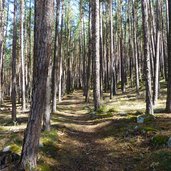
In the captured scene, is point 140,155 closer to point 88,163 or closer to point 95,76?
point 88,163

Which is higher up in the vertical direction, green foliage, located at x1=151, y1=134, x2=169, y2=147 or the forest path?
green foliage, located at x1=151, y1=134, x2=169, y2=147

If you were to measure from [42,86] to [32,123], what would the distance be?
988 mm

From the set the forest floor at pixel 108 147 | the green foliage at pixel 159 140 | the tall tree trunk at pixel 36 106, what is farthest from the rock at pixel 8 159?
the green foliage at pixel 159 140

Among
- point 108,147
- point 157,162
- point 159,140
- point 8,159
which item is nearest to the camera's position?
point 157,162

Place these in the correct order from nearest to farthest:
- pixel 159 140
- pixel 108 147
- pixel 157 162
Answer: pixel 157 162, pixel 159 140, pixel 108 147

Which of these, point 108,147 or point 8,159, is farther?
point 108,147

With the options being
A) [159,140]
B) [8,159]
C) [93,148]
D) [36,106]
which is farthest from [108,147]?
[36,106]

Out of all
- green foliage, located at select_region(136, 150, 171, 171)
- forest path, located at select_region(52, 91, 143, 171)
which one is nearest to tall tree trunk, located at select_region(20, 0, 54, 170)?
forest path, located at select_region(52, 91, 143, 171)

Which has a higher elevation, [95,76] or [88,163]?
[95,76]

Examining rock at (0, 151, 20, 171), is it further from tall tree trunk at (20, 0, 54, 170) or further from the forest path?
the forest path

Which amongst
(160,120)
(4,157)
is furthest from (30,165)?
(160,120)

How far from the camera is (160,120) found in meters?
13.2

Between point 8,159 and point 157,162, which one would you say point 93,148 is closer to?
point 157,162

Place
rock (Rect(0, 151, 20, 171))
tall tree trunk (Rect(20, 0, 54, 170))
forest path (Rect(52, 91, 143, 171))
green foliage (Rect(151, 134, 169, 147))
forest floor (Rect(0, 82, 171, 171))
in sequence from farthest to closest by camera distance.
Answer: green foliage (Rect(151, 134, 169, 147)), forest path (Rect(52, 91, 143, 171)), forest floor (Rect(0, 82, 171, 171)), rock (Rect(0, 151, 20, 171)), tall tree trunk (Rect(20, 0, 54, 170))
